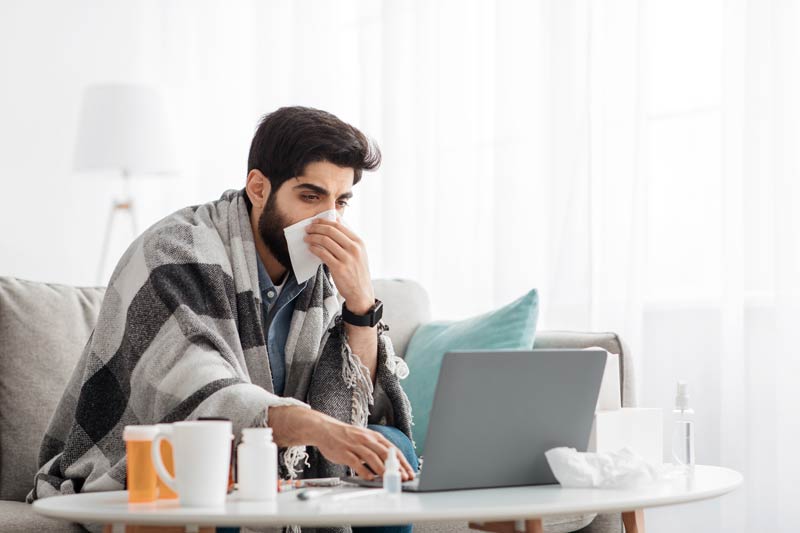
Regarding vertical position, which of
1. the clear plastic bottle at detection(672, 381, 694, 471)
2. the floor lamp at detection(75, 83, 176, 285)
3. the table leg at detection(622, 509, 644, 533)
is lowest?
the table leg at detection(622, 509, 644, 533)

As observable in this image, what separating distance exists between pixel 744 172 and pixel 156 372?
147 centimetres

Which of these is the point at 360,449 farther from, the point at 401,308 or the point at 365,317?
the point at 401,308

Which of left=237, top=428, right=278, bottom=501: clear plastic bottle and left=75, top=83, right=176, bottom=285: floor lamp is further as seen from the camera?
left=75, top=83, right=176, bottom=285: floor lamp

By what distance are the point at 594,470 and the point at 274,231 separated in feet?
2.66

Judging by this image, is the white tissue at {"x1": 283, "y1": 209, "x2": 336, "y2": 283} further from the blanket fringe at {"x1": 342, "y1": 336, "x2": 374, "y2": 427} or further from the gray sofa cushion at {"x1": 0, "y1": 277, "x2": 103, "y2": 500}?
the gray sofa cushion at {"x1": 0, "y1": 277, "x2": 103, "y2": 500}

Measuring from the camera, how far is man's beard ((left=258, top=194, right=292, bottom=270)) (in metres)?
1.77

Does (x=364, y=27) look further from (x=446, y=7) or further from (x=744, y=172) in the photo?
(x=744, y=172)

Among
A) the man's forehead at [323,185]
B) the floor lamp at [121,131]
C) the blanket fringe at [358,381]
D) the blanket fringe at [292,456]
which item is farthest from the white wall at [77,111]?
the blanket fringe at [292,456]

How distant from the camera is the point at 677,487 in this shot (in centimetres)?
120

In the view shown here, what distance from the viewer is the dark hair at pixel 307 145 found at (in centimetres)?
174

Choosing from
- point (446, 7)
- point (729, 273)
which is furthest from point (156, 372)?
point (446, 7)

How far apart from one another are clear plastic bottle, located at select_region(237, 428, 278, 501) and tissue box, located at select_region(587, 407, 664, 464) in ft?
1.42

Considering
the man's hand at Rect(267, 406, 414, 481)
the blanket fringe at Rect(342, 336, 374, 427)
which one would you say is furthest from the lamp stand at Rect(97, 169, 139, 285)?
the man's hand at Rect(267, 406, 414, 481)

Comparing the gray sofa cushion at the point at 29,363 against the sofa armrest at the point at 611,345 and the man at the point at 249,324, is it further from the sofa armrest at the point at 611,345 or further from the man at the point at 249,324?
the sofa armrest at the point at 611,345
